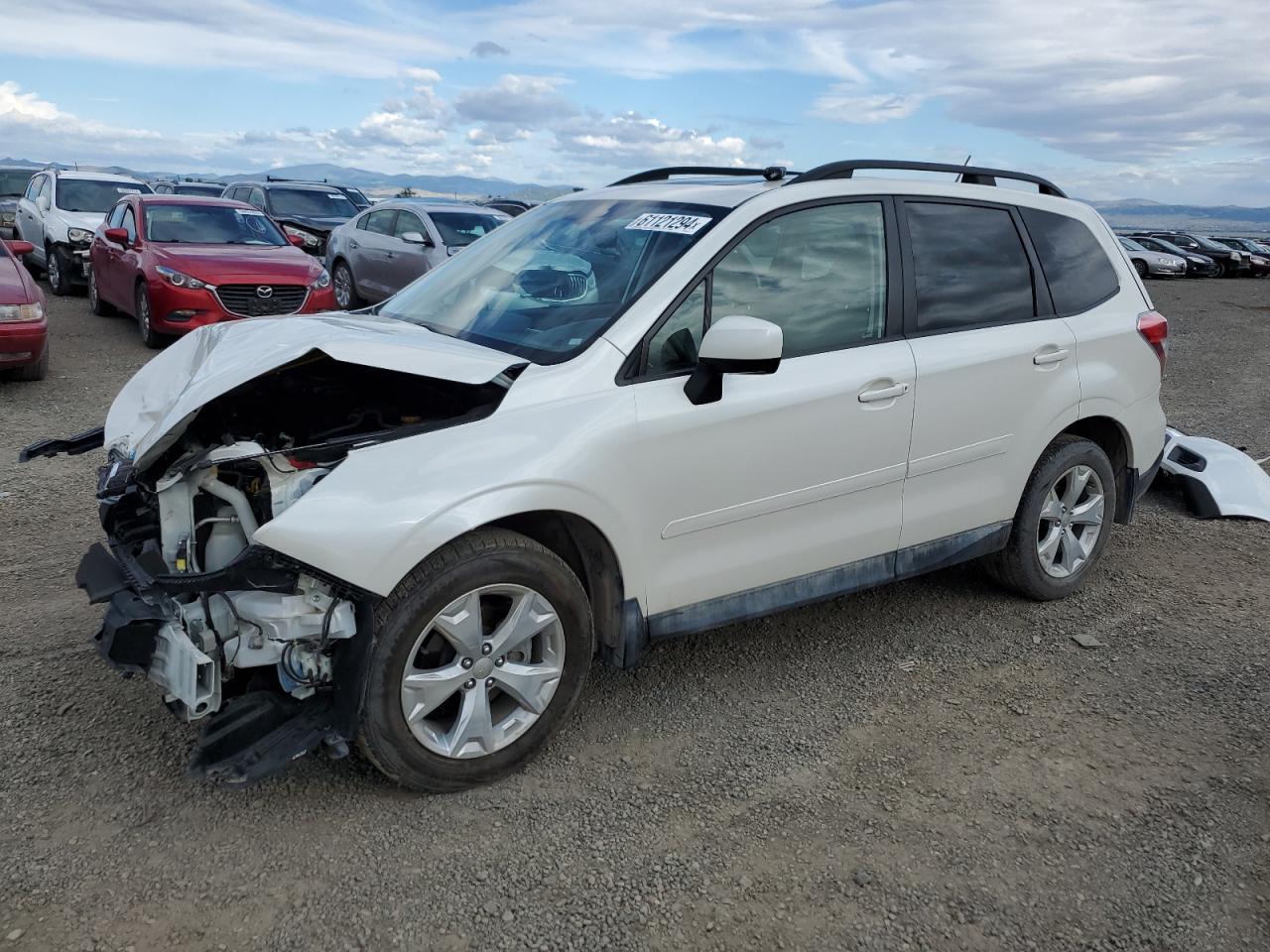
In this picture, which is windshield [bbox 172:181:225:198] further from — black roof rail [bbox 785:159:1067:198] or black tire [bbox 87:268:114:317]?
black roof rail [bbox 785:159:1067:198]

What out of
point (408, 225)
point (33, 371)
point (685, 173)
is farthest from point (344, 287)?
point (685, 173)

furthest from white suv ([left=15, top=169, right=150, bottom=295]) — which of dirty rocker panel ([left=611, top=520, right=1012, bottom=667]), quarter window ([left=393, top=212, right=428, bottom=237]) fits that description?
dirty rocker panel ([left=611, top=520, right=1012, bottom=667])

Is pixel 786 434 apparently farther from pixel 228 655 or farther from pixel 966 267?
pixel 228 655

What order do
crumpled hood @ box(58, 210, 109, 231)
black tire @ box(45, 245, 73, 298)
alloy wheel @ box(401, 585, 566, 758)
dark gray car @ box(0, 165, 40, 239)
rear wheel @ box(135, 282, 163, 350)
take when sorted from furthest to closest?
dark gray car @ box(0, 165, 40, 239)
black tire @ box(45, 245, 73, 298)
crumpled hood @ box(58, 210, 109, 231)
rear wheel @ box(135, 282, 163, 350)
alloy wheel @ box(401, 585, 566, 758)

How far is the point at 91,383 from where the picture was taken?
9289mm

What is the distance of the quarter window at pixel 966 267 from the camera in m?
Result: 4.09

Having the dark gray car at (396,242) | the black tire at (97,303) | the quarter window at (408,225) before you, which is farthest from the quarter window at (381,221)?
the black tire at (97,303)

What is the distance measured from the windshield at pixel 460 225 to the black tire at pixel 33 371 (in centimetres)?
527

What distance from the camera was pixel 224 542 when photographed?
3188mm

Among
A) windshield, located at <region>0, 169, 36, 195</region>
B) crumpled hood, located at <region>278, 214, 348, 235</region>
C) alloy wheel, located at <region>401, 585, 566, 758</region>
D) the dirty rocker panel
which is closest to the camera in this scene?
alloy wheel, located at <region>401, 585, 566, 758</region>

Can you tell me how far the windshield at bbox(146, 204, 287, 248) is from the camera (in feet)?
37.3

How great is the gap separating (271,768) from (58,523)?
342 cm

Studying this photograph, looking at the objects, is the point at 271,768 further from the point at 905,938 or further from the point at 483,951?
the point at 905,938

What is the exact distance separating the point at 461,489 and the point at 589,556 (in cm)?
60
